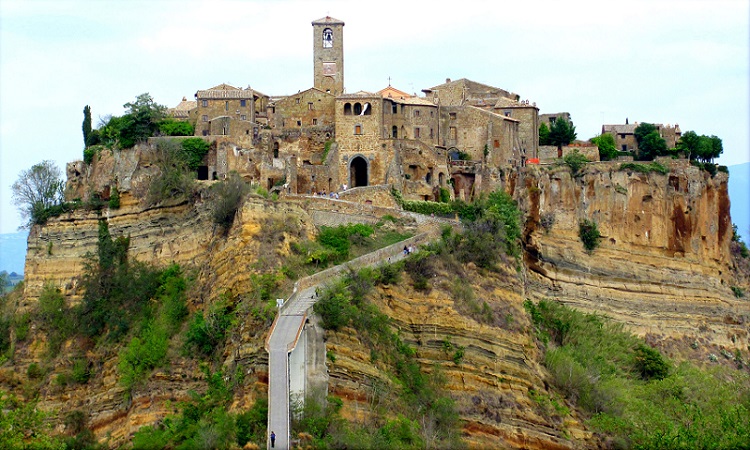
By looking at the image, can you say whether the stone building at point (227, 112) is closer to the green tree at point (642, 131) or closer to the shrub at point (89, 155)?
the shrub at point (89, 155)

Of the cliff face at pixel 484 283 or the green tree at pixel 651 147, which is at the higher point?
the green tree at pixel 651 147

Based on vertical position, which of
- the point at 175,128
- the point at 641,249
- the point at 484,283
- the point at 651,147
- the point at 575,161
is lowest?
the point at 484,283

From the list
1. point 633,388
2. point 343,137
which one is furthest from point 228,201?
point 633,388

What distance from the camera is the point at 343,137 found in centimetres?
6769

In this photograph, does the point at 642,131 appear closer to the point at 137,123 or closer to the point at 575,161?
the point at 575,161

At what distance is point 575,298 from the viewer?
73.9 metres

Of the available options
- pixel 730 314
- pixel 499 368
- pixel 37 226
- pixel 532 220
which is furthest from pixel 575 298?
pixel 37 226

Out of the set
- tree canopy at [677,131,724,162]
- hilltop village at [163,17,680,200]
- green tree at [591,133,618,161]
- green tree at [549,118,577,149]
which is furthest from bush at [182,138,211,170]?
tree canopy at [677,131,724,162]

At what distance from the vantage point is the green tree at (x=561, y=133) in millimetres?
78688

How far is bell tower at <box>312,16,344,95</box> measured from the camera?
7156 centimetres

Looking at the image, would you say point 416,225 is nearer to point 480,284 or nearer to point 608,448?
point 480,284

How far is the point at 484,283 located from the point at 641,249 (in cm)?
2143

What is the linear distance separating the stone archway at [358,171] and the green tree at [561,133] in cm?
1559

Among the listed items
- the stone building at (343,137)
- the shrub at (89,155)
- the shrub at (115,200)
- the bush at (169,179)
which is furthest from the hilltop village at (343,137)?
the shrub at (89,155)
